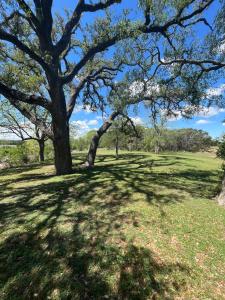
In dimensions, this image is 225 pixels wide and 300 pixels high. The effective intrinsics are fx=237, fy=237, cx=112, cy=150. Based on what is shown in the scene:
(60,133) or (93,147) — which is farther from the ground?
(60,133)

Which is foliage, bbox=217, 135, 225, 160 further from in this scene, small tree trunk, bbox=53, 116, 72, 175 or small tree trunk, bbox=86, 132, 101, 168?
small tree trunk, bbox=86, 132, 101, 168

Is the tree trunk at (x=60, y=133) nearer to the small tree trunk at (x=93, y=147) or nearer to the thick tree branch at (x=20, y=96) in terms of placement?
the thick tree branch at (x=20, y=96)

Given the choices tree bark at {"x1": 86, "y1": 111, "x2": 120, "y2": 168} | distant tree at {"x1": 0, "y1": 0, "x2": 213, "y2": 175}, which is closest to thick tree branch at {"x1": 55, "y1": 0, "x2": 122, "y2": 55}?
distant tree at {"x1": 0, "y1": 0, "x2": 213, "y2": 175}

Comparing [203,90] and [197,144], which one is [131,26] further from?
[197,144]

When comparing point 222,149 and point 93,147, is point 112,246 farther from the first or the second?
point 93,147

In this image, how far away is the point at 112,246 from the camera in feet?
16.5

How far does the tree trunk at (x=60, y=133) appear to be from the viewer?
12075mm

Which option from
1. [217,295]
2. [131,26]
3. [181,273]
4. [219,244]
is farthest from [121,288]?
[131,26]

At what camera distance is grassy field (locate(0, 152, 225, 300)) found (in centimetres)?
396

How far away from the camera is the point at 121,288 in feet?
12.9

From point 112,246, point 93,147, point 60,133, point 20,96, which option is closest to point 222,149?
point 112,246

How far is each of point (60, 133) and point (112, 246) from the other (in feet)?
27.7

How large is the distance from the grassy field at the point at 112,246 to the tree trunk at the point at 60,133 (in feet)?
14.6

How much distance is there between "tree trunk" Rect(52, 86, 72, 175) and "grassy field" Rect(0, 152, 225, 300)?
446 centimetres
